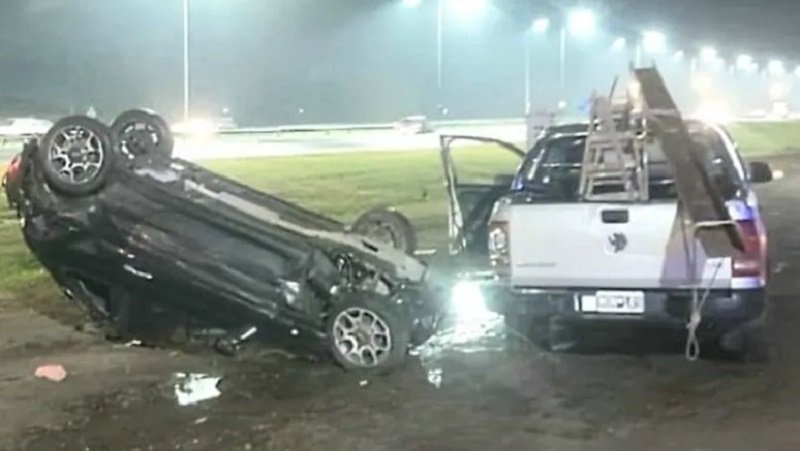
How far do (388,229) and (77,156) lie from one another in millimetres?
3356

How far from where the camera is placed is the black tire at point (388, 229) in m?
12.2

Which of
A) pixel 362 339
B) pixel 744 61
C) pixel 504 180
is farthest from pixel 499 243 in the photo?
pixel 744 61

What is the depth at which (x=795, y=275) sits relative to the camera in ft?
49.0

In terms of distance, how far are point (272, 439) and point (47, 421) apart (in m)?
1.54

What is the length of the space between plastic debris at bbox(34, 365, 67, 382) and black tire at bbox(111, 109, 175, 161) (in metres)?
1.96

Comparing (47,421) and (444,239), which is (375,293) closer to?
(47,421)

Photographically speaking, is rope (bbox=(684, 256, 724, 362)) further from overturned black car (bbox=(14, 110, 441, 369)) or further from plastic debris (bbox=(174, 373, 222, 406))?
plastic debris (bbox=(174, 373, 222, 406))

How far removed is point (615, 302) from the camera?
9.53m

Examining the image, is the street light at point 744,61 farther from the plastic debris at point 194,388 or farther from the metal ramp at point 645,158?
the plastic debris at point 194,388

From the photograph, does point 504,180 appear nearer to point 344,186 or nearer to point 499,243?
point 499,243

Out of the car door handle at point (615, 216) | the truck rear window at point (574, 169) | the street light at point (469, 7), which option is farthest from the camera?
the street light at point (469, 7)

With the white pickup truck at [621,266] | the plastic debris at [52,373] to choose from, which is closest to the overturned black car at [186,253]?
the plastic debris at [52,373]

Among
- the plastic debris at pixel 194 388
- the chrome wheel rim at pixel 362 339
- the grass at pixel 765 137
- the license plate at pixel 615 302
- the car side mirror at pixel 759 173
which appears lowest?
the grass at pixel 765 137

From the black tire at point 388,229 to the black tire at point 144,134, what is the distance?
1.99 meters
